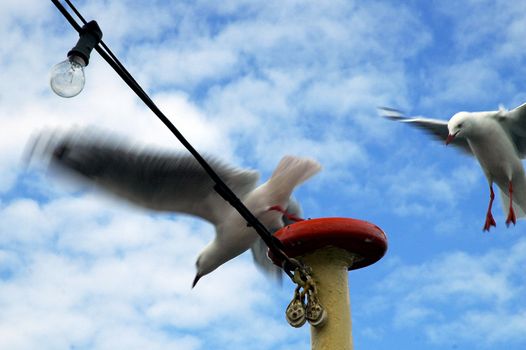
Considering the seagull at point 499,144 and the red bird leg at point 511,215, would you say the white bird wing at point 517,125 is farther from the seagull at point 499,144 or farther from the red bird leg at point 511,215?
the red bird leg at point 511,215

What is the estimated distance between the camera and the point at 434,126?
1004 centimetres

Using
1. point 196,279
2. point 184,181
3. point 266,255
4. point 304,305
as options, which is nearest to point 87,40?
point 304,305

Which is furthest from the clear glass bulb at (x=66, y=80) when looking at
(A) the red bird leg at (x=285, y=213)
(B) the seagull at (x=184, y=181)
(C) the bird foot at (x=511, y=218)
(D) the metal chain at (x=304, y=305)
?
(C) the bird foot at (x=511, y=218)

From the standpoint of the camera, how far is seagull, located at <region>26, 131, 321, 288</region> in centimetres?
613

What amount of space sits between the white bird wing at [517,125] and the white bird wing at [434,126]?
72cm

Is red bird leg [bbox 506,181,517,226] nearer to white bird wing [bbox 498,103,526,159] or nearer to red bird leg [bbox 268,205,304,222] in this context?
white bird wing [bbox 498,103,526,159]

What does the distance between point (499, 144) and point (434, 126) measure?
1.19 meters

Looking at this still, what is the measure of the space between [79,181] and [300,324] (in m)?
3.12

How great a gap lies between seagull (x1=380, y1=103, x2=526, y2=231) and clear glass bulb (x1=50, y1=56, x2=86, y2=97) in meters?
6.84

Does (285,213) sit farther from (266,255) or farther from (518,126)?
(518,126)

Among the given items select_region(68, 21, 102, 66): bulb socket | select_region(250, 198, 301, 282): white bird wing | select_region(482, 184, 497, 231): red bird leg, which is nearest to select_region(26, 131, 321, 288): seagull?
select_region(250, 198, 301, 282): white bird wing

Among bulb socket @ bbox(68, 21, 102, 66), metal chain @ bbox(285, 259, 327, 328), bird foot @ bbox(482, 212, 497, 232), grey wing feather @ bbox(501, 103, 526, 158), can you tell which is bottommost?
metal chain @ bbox(285, 259, 327, 328)

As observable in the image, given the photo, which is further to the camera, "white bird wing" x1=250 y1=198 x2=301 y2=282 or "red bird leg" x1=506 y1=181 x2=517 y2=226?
"red bird leg" x1=506 y1=181 x2=517 y2=226

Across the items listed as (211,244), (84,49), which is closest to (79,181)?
(211,244)
